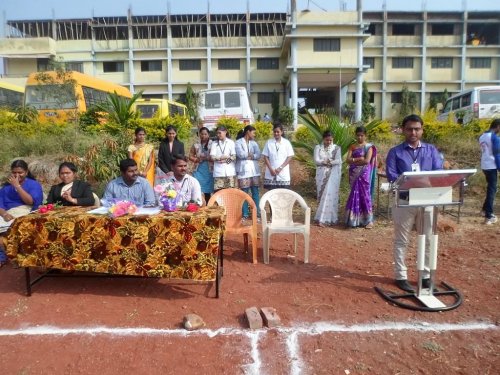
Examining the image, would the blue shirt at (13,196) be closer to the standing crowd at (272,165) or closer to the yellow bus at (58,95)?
the standing crowd at (272,165)

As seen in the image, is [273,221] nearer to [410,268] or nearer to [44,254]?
[410,268]

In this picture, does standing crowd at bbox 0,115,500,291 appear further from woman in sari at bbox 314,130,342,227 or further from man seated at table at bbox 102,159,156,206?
man seated at table at bbox 102,159,156,206

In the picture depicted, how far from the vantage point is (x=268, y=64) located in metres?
27.9

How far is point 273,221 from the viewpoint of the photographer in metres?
5.11

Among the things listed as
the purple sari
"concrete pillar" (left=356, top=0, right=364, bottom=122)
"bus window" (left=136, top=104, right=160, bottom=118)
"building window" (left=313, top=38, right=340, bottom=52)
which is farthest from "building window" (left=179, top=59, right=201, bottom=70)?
the purple sari

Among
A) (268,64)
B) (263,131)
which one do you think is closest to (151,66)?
(268,64)

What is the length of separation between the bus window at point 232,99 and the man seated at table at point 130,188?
910 cm

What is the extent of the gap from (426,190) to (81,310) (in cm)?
316

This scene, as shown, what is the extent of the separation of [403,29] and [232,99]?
2182cm

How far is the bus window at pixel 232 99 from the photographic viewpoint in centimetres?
1328

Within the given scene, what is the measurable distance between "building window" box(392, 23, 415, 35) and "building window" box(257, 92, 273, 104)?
1048 centimetres

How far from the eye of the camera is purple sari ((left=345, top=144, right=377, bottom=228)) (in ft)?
20.1

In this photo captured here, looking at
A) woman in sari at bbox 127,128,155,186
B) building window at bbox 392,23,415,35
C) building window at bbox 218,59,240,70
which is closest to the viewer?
woman in sari at bbox 127,128,155,186

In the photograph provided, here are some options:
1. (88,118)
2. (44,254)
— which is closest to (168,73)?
(88,118)
